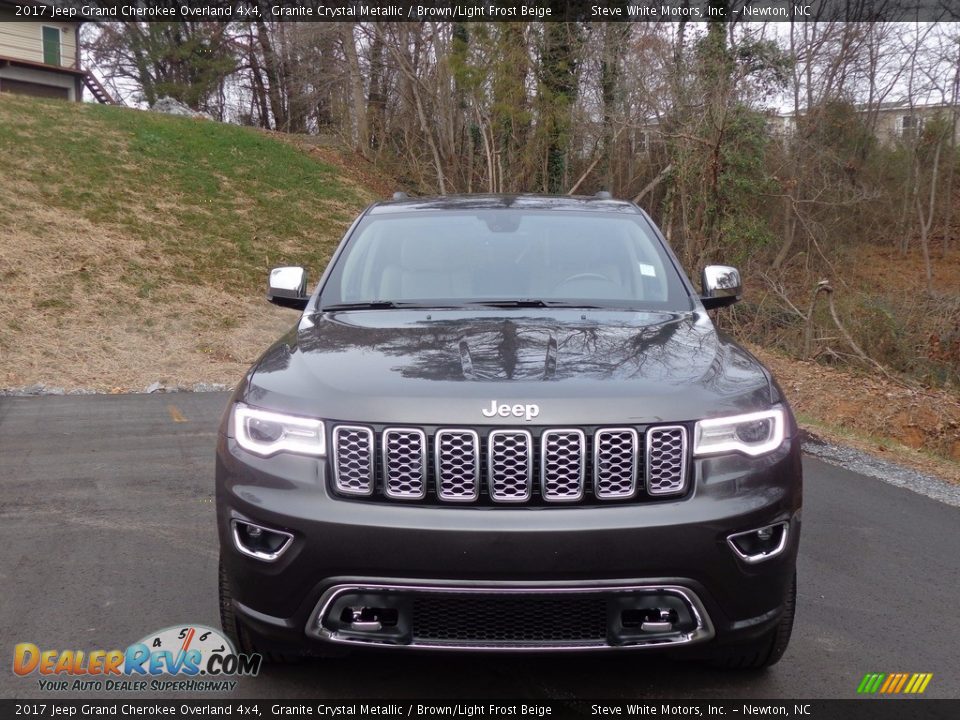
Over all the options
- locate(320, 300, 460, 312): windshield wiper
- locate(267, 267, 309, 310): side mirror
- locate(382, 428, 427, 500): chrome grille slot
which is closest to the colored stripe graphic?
locate(382, 428, 427, 500): chrome grille slot

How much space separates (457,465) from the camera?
2756 mm

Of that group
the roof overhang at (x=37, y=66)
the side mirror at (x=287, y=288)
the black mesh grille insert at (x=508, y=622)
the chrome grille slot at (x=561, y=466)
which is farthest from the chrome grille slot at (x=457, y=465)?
the roof overhang at (x=37, y=66)

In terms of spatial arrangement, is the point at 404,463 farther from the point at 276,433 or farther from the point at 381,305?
the point at 381,305

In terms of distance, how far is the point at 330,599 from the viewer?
2.71 metres

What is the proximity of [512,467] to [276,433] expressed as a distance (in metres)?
0.76

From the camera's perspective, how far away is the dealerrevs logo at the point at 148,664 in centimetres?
328

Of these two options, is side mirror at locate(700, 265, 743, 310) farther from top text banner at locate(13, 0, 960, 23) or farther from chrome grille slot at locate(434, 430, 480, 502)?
top text banner at locate(13, 0, 960, 23)

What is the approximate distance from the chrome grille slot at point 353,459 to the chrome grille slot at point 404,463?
0.05 meters

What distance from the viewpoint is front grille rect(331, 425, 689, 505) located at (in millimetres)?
2752

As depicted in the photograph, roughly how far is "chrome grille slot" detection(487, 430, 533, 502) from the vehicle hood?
5 centimetres

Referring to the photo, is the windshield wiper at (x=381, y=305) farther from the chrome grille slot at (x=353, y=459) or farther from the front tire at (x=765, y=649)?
the front tire at (x=765, y=649)

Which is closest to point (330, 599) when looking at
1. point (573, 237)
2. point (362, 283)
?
point (362, 283)

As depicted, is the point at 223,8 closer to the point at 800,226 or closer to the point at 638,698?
the point at 800,226

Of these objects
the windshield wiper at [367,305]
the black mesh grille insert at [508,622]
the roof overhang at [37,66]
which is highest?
the roof overhang at [37,66]
